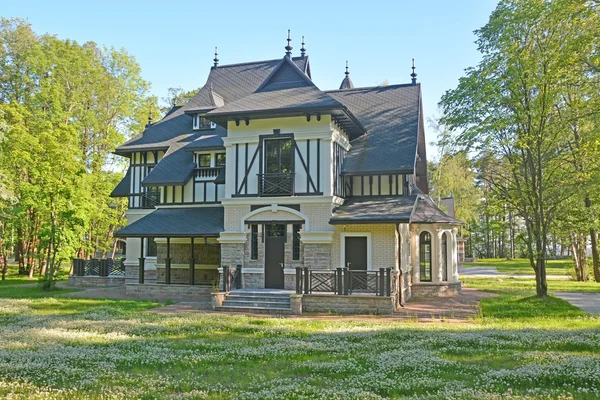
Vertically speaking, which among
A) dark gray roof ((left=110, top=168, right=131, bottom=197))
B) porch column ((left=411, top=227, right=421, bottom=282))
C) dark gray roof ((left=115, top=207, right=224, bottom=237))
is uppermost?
dark gray roof ((left=110, top=168, right=131, bottom=197))

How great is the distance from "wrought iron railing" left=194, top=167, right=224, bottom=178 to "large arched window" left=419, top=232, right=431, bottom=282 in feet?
34.2

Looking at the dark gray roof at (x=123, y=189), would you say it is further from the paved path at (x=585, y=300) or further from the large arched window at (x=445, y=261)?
the paved path at (x=585, y=300)

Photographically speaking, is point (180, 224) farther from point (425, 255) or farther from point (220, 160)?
point (425, 255)

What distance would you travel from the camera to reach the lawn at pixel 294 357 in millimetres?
7250

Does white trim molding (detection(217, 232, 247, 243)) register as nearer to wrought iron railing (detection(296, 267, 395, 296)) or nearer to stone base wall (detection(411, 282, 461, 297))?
wrought iron railing (detection(296, 267, 395, 296))

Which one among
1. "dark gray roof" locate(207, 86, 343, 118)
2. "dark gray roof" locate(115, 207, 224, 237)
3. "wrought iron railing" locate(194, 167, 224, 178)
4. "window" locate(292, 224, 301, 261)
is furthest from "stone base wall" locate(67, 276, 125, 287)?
"dark gray roof" locate(207, 86, 343, 118)

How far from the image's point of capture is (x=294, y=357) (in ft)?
32.0

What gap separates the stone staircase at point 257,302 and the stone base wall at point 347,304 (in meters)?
0.80

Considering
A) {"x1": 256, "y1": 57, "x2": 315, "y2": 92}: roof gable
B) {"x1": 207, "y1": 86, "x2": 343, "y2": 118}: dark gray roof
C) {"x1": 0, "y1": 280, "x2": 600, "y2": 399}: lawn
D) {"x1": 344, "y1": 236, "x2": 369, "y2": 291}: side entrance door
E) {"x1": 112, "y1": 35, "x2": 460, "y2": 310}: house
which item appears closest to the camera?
{"x1": 0, "y1": 280, "x2": 600, "y2": 399}: lawn

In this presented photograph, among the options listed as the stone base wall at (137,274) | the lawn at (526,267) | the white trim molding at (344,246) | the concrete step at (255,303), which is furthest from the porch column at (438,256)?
the lawn at (526,267)

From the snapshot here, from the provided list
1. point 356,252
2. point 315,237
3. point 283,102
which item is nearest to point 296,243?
point 315,237

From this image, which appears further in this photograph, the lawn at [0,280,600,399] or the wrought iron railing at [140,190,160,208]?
the wrought iron railing at [140,190,160,208]

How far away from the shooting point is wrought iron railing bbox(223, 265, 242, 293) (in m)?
18.6

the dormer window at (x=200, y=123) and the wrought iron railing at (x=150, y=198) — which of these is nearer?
the wrought iron railing at (x=150, y=198)
